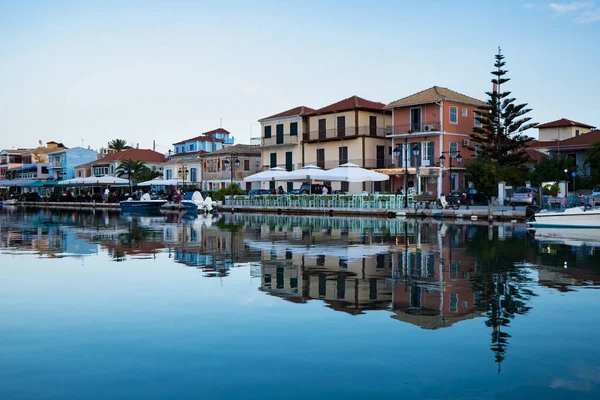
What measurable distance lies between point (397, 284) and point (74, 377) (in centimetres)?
616

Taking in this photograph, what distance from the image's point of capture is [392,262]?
13.7 metres

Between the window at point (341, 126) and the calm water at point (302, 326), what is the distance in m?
38.2

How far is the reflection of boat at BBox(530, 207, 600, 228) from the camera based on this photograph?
23719 millimetres

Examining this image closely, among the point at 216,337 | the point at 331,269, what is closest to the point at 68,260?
the point at 331,269

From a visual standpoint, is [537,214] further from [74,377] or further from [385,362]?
[74,377]

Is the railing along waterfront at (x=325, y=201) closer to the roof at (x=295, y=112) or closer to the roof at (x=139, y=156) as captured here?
the roof at (x=295, y=112)

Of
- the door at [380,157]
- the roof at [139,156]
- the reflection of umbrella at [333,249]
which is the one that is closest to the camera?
the reflection of umbrella at [333,249]

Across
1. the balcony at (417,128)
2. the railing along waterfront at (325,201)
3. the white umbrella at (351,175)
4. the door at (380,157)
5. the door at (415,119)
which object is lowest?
the railing along waterfront at (325,201)

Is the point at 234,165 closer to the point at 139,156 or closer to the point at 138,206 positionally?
the point at 138,206

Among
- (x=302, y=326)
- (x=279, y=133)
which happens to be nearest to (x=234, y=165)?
(x=279, y=133)

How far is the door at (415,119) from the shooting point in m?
49.8

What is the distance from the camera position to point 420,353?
6.46 m

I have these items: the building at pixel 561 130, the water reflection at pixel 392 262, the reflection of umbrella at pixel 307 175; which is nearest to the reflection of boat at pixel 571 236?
the water reflection at pixel 392 262

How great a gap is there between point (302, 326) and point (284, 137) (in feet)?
170
